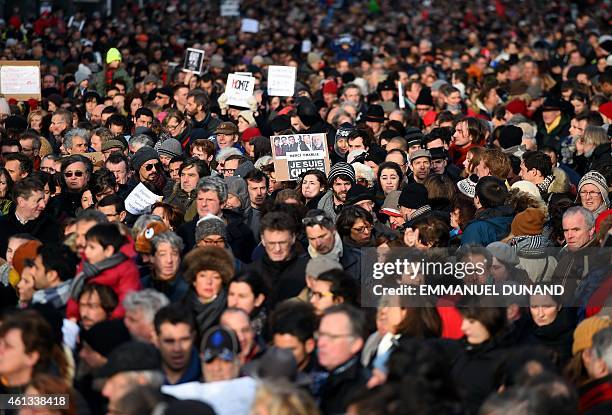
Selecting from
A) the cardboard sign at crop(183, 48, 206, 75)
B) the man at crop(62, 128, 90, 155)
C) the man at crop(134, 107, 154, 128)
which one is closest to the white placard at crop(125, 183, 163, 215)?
the man at crop(62, 128, 90, 155)

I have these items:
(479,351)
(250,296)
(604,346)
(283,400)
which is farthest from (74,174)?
(283,400)

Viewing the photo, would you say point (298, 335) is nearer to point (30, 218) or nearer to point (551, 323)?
point (551, 323)

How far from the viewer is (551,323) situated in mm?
7695

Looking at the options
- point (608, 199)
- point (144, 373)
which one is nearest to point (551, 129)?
point (608, 199)

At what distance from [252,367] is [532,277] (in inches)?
126

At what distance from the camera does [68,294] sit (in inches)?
298

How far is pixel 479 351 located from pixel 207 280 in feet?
6.22

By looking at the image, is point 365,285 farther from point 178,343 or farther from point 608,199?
point 608,199

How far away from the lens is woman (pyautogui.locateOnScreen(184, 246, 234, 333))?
7602 millimetres

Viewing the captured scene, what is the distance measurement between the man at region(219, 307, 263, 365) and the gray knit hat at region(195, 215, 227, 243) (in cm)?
211

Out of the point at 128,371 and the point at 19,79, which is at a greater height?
the point at 128,371

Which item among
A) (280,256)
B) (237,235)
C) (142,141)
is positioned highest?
(280,256)

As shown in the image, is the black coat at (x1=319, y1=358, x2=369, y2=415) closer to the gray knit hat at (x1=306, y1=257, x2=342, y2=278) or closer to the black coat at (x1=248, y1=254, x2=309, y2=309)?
the gray knit hat at (x1=306, y1=257, x2=342, y2=278)

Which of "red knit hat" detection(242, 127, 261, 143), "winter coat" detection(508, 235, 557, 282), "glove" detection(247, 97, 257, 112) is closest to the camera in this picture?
"winter coat" detection(508, 235, 557, 282)
